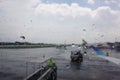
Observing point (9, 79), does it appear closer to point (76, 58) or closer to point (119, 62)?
point (119, 62)

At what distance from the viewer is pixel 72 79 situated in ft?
74.7

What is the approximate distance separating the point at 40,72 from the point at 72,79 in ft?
15.1

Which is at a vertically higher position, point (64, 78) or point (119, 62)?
point (119, 62)

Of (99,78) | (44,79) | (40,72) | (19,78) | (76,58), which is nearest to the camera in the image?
(44,79)

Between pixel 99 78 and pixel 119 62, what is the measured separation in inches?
178

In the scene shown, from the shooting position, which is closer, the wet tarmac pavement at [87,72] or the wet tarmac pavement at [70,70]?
the wet tarmac pavement at [70,70]

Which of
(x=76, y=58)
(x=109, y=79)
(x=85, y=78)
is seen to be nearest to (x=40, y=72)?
(x=85, y=78)

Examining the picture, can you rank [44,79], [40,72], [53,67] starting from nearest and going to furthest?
[44,79], [40,72], [53,67]

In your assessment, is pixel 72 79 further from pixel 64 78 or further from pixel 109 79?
pixel 109 79

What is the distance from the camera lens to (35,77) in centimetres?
1795

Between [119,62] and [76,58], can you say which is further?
[76,58]

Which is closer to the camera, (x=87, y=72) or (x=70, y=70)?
(x=87, y=72)

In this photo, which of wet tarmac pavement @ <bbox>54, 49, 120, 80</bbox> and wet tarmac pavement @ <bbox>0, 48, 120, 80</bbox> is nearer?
wet tarmac pavement @ <bbox>0, 48, 120, 80</bbox>

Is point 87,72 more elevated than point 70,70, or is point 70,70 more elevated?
point 70,70
